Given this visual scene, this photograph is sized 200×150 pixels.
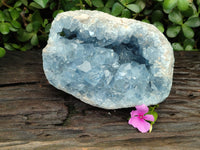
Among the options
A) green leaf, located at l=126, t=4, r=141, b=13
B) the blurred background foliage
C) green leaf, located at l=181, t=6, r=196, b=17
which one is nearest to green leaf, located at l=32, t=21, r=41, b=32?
the blurred background foliage

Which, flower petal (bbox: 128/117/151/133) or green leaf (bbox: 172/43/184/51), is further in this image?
green leaf (bbox: 172/43/184/51)

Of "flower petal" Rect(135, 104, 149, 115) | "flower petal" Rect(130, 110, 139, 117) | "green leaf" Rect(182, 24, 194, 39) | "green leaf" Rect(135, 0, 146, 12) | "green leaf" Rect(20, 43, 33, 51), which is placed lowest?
"green leaf" Rect(20, 43, 33, 51)

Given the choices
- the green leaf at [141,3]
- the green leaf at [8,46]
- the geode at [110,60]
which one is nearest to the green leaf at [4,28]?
the green leaf at [8,46]

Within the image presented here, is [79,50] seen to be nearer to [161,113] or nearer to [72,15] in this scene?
[72,15]

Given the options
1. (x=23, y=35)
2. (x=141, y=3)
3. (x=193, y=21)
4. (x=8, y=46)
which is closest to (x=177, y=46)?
(x=193, y=21)

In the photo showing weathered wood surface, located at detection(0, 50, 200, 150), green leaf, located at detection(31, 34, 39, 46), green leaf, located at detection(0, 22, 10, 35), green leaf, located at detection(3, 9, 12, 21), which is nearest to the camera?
weathered wood surface, located at detection(0, 50, 200, 150)

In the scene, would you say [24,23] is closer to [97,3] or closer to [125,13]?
[97,3]

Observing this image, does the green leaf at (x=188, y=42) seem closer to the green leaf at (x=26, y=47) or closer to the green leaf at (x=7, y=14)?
the green leaf at (x=26, y=47)

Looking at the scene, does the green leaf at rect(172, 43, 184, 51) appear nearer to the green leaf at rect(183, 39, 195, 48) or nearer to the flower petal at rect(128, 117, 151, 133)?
the green leaf at rect(183, 39, 195, 48)
